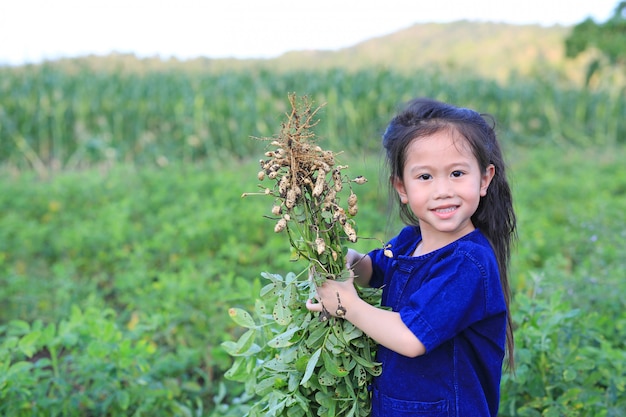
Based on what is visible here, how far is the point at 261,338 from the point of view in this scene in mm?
2273

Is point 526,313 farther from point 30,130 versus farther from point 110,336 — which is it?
point 30,130

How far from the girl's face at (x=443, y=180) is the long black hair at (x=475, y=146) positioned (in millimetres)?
29

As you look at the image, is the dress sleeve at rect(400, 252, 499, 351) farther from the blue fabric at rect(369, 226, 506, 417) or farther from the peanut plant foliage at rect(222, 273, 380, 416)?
the peanut plant foliage at rect(222, 273, 380, 416)

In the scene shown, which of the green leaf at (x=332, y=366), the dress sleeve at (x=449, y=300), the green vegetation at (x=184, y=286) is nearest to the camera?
the dress sleeve at (x=449, y=300)

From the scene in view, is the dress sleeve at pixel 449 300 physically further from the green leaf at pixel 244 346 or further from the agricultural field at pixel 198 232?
the green leaf at pixel 244 346

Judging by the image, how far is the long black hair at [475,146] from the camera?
6.44 feet

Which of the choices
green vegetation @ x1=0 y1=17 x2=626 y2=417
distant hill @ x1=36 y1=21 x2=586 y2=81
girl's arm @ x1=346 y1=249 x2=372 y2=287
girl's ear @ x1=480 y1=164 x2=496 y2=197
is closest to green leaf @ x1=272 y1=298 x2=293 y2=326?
green vegetation @ x1=0 y1=17 x2=626 y2=417

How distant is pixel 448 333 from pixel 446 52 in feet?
128

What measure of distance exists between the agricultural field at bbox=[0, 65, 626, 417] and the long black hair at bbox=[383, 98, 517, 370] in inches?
7.2

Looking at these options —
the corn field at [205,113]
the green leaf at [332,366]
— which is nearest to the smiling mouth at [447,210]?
the green leaf at [332,366]

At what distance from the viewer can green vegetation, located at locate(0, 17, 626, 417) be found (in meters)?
2.74

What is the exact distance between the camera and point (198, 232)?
532 cm

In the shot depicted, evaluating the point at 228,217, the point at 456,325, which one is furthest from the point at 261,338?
the point at 228,217

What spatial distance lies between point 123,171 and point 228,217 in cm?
348
